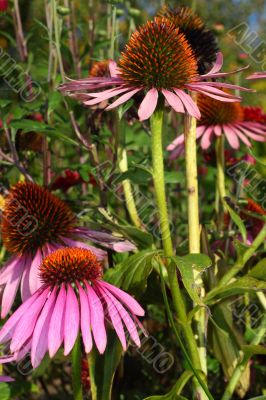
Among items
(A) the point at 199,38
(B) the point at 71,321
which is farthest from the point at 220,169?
(B) the point at 71,321

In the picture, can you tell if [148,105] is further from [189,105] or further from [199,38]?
[199,38]

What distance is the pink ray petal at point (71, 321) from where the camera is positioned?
773 mm

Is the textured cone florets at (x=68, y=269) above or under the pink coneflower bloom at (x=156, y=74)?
under

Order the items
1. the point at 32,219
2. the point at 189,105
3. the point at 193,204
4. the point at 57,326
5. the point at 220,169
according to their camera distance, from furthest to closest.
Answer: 1. the point at 220,169
2. the point at 32,219
3. the point at 193,204
4. the point at 189,105
5. the point at 57,326

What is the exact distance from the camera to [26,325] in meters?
0.83

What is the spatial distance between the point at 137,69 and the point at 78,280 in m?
0.37

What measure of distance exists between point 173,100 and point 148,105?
0.13 feet

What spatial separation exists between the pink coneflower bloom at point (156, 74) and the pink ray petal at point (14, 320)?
322mm

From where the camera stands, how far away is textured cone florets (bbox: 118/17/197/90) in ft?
3.16

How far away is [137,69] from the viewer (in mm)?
989

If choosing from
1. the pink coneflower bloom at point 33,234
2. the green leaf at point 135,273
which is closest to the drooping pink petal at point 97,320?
the green leaf at point 135,273

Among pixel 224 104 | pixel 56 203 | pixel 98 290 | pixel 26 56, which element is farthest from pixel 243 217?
pixel 26 56

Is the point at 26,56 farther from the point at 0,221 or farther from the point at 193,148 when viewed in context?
the point at 193,148

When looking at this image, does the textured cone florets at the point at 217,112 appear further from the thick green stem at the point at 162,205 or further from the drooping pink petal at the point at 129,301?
the drooping pink petal at the point at 129,301
